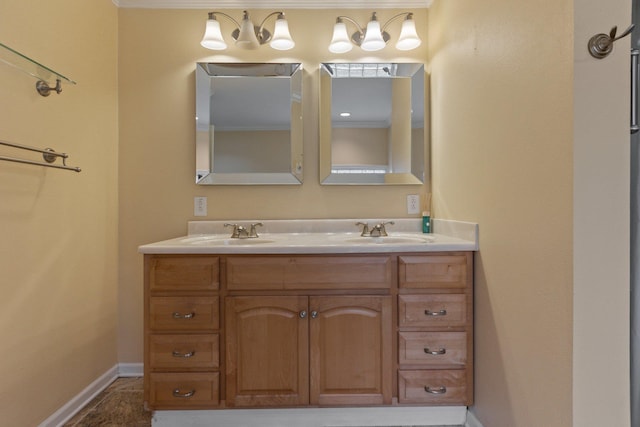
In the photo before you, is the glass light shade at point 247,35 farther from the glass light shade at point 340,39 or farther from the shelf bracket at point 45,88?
the shelf bracket at point 45,88

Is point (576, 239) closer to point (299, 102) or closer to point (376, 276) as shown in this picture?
point (376, 276)

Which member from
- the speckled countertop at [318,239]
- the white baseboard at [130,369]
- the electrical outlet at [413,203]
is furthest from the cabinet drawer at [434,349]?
the white baseboard at [130,369]

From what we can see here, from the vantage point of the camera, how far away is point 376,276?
1.41m

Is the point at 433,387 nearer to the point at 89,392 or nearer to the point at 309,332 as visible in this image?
the point at 309,332

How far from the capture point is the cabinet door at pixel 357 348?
1.41 meters

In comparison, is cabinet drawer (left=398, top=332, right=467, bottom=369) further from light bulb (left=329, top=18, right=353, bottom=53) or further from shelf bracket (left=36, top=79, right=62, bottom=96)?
shelf bracket (left=36, top=79, right=62, bottom=96)

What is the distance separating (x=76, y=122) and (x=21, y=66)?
38 centimetres

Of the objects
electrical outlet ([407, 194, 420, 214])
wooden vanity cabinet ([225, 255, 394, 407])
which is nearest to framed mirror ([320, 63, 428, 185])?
electrical outlet ([407, 194, 420, 214])

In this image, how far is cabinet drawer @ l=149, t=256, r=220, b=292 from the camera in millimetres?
1393

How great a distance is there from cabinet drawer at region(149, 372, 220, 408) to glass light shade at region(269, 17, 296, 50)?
170cm

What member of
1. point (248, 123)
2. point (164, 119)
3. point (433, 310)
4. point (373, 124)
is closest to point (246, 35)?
point (248, 123)

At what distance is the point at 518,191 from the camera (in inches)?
43.2

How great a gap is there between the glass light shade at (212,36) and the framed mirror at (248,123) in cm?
10

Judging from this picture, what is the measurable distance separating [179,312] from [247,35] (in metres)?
1.50
